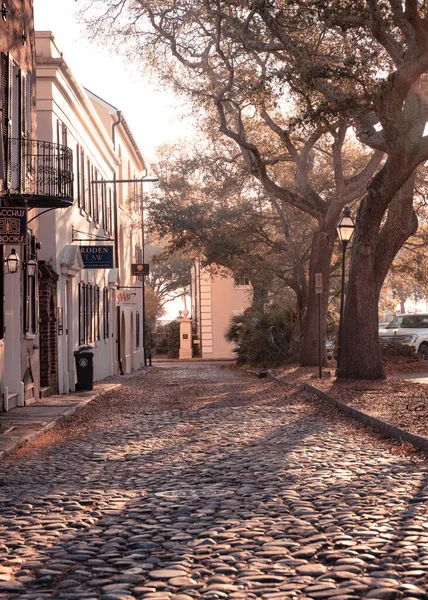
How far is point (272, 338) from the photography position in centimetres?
3409

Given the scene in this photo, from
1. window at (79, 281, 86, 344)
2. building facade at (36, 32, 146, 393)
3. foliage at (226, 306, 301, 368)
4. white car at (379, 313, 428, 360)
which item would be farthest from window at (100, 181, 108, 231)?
white car at (379, 313, 428, 360)

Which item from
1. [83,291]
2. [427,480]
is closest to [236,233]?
[83,291]

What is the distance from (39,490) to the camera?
28.3ft

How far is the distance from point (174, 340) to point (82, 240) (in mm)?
37316

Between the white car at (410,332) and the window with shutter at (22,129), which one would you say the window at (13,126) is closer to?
the window with shutter at (22,129)

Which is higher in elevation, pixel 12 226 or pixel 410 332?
pixel 12 226

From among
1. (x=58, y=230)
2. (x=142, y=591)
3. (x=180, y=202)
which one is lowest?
(x=142, y=591)

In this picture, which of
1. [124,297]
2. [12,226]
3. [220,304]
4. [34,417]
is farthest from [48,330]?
[220,304]

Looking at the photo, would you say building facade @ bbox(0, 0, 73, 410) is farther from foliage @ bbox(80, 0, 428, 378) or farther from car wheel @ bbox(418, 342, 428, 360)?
car wheel @ bbox(418, 342, 428, 360)

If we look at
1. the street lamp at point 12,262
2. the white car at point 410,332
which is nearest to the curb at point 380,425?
the street lamp at point 12,262

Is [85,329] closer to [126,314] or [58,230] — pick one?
[58,230]

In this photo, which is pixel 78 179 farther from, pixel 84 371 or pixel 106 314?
pixel 106 314

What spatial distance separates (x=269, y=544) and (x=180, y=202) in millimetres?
29679

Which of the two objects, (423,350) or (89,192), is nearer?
(89,192)
